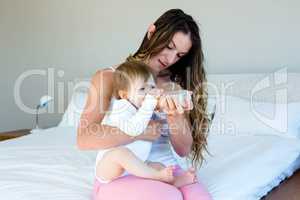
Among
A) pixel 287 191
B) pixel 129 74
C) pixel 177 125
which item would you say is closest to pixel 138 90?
pixel 129 74

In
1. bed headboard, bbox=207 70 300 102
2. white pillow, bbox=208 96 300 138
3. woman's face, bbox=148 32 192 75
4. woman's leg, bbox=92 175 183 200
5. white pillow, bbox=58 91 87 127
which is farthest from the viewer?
white pillow, bbox=58 91 87 127

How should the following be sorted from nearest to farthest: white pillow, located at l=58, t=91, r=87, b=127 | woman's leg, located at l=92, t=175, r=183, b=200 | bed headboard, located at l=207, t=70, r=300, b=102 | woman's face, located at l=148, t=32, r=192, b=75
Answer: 1. woman's leg, located at l=92, t=175, r=183, b=200
2. woman's face, located at l=148, t=32, r=192, b=75
3. bed headboard, located at l=207, t=70, r=300, b=102
4. white pillow, located at l=58, t=91, r=87, b=127

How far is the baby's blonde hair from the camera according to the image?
1243mm

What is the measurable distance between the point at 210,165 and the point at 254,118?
638 millimetres

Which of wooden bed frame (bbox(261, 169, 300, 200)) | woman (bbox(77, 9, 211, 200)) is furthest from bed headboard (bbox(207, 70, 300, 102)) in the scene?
woman (bbox(77, 9, 211, 200))

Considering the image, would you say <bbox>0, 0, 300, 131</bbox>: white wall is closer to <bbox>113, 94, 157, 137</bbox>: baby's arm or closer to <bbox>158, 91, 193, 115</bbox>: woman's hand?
<bbox>158, 91, 193, 115</bbox>: woman's hand

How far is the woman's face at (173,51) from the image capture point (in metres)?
1.47

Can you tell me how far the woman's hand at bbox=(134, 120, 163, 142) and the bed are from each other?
266mm

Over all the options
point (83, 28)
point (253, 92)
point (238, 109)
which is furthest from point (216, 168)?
Result: point (83, 28)

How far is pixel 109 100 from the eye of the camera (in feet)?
4.42

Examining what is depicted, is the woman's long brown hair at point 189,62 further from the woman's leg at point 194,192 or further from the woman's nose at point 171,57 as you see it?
the woman's leg at point 194,192

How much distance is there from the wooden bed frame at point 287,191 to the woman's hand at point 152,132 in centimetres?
54

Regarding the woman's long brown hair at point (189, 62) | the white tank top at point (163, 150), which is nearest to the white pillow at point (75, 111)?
the woman's long brown hair at point (189, 62)

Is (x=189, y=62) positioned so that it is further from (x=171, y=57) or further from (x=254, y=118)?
(x=254, y=118)
